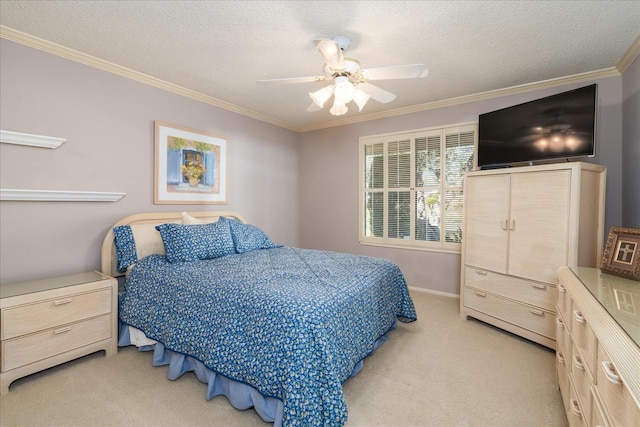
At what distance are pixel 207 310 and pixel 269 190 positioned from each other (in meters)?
2.76

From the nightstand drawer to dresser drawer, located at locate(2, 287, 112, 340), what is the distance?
1.8 inches

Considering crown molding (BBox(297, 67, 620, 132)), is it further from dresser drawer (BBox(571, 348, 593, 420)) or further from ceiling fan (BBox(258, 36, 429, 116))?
dresser drawer (BBox(571, 348, 593, 420))

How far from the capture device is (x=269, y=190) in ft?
14.8

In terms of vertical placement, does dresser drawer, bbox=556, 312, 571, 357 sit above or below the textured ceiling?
below

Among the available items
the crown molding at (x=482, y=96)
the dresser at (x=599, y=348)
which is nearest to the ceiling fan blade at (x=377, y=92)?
the crown molding at (x=482, y=96)

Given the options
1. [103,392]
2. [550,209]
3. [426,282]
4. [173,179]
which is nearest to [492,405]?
[550,209]

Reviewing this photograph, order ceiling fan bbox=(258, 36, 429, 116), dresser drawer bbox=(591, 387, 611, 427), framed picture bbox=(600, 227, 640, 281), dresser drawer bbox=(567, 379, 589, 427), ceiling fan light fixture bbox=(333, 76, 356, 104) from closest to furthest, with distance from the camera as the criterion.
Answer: dresser drawer bbox=(591, 387, 611, 427) < dresser drawer bbox=(567, 379, 589, 427) < framed picture bbox=(600, 227, 640, 281) < ceiling fan bbox=(258, 36, 429, 116) < ceiling fan light fixture bbox=(333, 76, 356, 104)

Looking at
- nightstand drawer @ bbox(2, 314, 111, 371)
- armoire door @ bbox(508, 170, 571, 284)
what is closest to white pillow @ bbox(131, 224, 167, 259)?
nightstand drawer @ bbox(2, 314, 111, 371)

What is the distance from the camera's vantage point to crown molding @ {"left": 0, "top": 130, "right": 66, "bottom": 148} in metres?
2.18

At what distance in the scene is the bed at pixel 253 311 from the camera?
1.50 m

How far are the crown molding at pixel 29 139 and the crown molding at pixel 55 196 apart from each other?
1.21ft

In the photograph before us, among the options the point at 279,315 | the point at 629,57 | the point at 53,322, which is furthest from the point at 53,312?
the point at 629,57

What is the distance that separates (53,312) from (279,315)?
1.74 m

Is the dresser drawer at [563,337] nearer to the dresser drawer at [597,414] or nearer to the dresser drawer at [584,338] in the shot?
the dresser drawer at [584,338]
